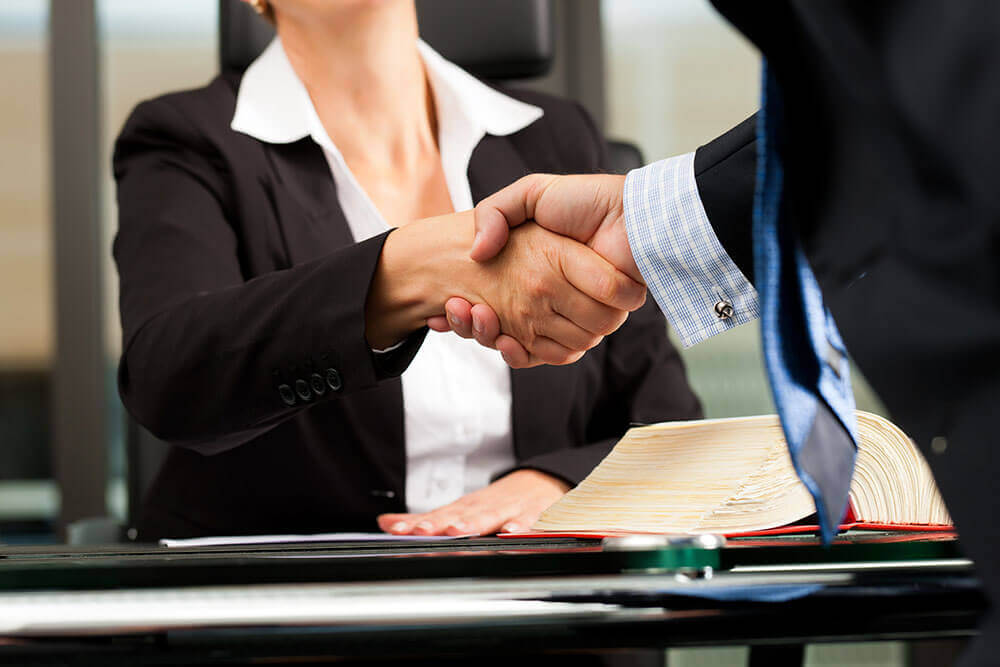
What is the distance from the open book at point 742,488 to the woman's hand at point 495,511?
3.9 inches

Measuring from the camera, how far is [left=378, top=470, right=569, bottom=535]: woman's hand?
0.67 meters

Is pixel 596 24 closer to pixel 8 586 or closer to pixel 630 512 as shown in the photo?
pixel 630 512

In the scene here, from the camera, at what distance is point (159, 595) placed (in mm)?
374

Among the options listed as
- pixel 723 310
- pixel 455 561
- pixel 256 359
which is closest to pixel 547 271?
pixel 723 310

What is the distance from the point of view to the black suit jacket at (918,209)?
10.2 inches

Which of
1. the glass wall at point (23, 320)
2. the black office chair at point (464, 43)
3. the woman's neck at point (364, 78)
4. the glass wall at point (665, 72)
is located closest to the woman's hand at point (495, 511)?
the woman's neck at point (364, 78)

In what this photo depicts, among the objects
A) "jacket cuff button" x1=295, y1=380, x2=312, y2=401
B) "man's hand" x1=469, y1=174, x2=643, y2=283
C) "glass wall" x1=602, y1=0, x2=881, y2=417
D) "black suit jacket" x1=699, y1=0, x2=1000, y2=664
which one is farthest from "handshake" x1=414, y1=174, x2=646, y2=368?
"glass wall" x1=602, y1=0, x2=881, y2=417

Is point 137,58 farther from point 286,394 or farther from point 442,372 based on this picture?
point 286,394

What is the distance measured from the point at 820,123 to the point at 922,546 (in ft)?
0.66

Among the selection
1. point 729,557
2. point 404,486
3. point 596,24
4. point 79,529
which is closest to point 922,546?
point 729,557

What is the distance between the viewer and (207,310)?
82 centimetres

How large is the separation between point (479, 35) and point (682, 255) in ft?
2.04

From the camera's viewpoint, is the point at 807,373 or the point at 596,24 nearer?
the point at 807,373

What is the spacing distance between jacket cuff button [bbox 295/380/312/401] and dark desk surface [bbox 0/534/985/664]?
0.35 m
